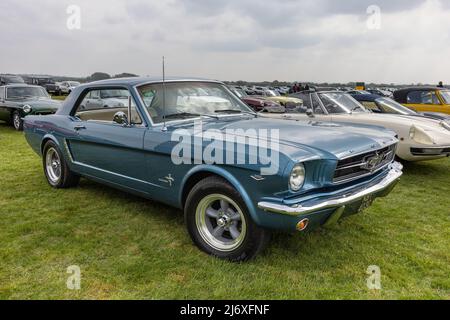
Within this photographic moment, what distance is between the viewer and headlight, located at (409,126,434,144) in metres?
6.08

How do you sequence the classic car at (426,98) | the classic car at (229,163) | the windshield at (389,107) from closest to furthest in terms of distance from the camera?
the classic car at (229,163) → the windshield at (389,107) → the classic car at (426,98)

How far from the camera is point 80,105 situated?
5.11 metres

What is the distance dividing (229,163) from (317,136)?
87 cm

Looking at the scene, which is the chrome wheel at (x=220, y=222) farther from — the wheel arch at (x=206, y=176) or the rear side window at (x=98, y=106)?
the rear side window at (x=98, y=106)

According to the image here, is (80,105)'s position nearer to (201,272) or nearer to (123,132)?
(123,132)

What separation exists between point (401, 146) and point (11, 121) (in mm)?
11021

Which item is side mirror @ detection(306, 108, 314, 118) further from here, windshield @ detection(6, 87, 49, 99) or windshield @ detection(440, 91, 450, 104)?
windshield @ detection(6, 87, 49, 99)

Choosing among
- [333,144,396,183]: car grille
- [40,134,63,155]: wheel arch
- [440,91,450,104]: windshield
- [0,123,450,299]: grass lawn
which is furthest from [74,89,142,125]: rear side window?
[440,91,450,104]: windshield

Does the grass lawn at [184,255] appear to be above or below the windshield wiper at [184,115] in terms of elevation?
below

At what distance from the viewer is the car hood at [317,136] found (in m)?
2.93

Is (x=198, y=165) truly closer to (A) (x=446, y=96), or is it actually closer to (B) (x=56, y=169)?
(B) (x=56, y=169)

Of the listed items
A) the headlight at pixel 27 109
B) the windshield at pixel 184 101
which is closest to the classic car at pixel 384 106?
the windshield at pixel 184 101

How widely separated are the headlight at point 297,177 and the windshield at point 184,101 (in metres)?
1.54
